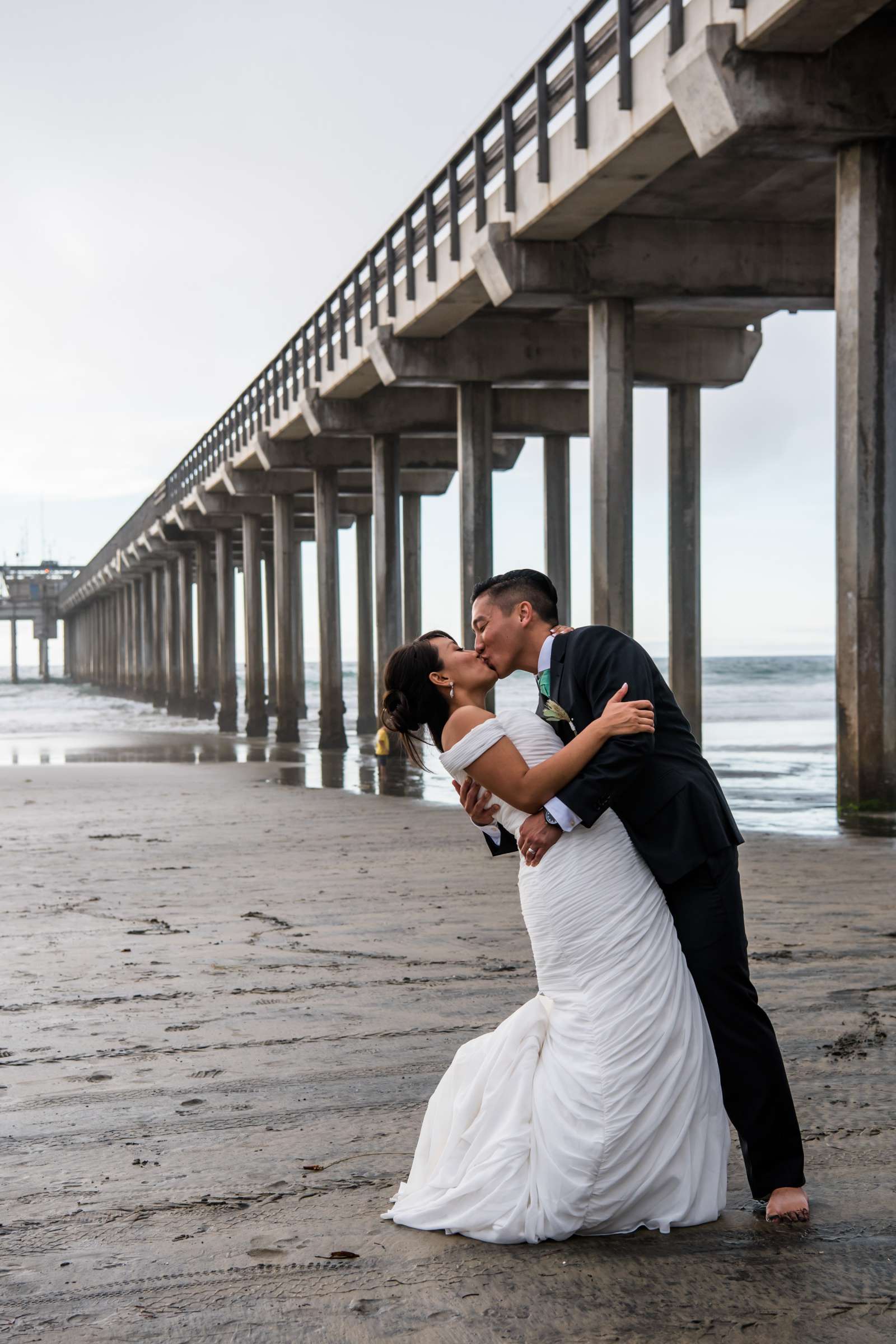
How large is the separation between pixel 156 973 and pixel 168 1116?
6.42ft

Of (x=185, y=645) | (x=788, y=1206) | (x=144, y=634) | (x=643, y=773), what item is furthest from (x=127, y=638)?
(x=788, y=1206)

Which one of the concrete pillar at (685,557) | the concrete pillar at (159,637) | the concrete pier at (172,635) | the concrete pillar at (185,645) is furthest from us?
the concrete pillar at (159,637)

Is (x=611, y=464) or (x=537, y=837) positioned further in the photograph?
(x=611, y=464)

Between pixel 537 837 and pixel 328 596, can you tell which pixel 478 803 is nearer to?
pixel 537 837

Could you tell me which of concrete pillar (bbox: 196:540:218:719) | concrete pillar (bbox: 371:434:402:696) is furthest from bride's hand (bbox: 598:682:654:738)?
concrete pillar (bbox: 196:540:218:719)

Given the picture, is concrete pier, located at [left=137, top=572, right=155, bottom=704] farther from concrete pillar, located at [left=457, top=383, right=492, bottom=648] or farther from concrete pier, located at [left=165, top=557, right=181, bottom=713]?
concrete pillar, located at [left=457, top=383, right=492, bottom=648]

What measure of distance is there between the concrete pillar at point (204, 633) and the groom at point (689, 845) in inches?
1563

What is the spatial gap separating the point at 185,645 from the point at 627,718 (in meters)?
43.1

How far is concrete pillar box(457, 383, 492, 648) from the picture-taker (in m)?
20.2

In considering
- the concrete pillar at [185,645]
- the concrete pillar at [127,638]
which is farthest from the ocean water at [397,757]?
the concrete pillar at [127,638]

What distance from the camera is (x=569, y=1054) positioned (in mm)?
3295

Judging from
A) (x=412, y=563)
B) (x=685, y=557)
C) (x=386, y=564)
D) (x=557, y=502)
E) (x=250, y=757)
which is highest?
(x=557, y=502)

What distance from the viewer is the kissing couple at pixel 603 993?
3.22 m

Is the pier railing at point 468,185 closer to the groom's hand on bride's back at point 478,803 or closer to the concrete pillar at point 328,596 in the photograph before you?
the concrete pillar at point 328,596
